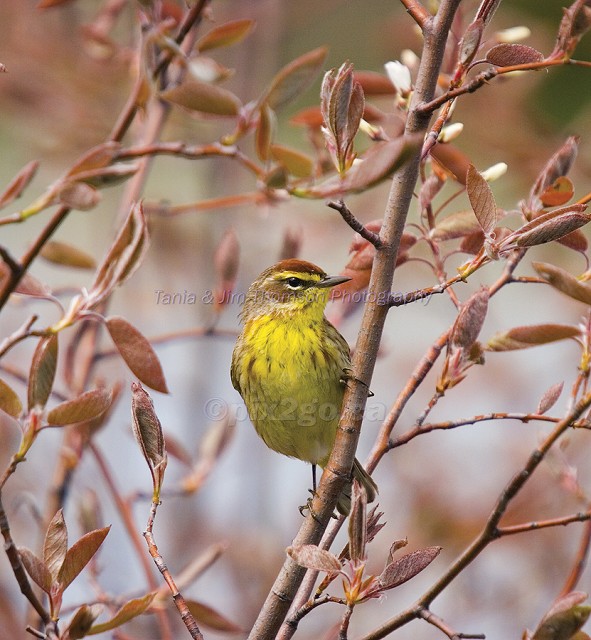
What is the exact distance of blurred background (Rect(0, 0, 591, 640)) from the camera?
3.32 meters

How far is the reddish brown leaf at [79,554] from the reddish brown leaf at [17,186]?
0.62 meters

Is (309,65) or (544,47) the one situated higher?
(544,47)

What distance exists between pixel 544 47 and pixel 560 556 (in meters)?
2.24

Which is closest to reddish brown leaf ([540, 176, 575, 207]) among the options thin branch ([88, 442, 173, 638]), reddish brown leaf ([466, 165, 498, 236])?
reddish brown leaf ([466, 165, 498, 236])

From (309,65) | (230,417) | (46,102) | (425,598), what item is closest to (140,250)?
(309,65)

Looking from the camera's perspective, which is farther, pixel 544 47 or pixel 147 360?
pixel 544 47

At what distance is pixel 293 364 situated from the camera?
2875 millimetres

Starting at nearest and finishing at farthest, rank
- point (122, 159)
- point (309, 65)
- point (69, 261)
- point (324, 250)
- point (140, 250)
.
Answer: point (140, 250) → point (122, 159) → point (309, 65) → point (69, 261) → point (324, 250)

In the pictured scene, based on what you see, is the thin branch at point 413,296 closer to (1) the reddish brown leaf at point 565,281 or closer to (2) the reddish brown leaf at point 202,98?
(1) the reddish brown leaf at point 565,281

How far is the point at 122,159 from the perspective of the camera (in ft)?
5.88

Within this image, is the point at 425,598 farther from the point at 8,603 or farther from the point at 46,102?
the point at 46,102

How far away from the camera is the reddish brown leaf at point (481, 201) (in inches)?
59.8

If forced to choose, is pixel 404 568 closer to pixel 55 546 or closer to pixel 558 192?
pixel 55 546

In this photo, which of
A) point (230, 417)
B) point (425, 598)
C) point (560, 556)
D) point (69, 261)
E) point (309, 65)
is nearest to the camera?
point (425, 598)
